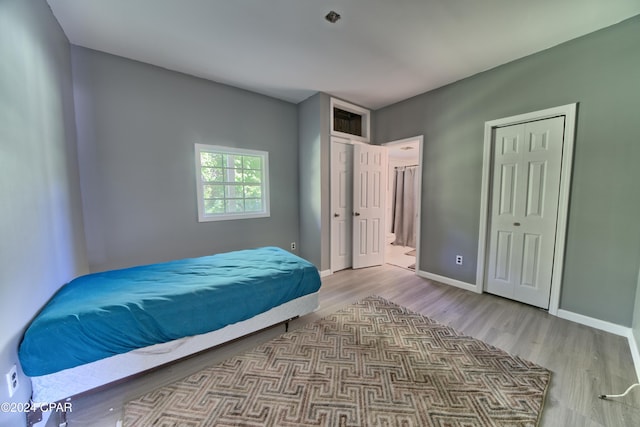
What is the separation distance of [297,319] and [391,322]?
0.94 meters

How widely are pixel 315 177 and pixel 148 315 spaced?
2611mm

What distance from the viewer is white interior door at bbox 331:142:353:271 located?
3631mm

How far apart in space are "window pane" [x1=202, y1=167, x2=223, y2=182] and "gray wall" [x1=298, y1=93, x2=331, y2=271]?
49.9 inches

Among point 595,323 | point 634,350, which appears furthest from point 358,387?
point 595,323

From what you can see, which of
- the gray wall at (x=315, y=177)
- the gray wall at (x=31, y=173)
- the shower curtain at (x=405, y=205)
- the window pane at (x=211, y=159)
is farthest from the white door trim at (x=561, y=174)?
the gray wall at (x=31, y=173)

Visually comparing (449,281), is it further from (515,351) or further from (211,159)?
(211,159)

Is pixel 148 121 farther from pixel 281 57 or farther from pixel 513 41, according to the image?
pixel 513 41

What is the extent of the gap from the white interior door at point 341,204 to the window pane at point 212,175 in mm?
1633

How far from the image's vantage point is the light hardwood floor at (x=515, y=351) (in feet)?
4.51

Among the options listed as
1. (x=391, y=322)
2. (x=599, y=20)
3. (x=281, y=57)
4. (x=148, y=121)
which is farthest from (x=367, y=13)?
(x=391, y=322)

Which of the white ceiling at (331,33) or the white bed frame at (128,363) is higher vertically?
the white ceiling at (331,33)

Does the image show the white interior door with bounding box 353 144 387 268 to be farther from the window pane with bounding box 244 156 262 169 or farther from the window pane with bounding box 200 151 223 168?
the window pane with bounding box 200 151 223 168

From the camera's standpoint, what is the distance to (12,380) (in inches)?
45.1

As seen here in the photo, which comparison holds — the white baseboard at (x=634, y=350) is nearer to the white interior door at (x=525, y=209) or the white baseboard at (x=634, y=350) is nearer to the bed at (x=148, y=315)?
the white interior door at (x=525, y=209)
